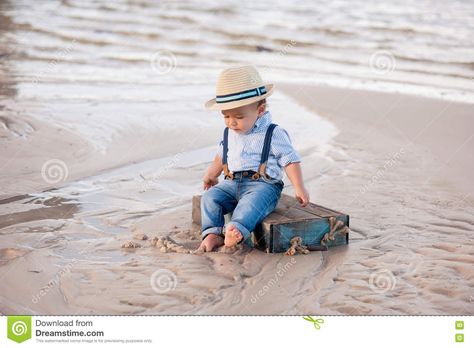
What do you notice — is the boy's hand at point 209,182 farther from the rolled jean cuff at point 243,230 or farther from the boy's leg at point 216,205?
the rolled jean cuff at point 243,230

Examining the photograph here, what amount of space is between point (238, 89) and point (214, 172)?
2.27ft

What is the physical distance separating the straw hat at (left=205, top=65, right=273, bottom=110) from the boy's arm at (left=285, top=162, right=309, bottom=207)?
1.54 ft

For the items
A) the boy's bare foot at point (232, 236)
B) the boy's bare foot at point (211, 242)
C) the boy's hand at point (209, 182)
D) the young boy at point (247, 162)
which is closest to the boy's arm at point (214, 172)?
the boy's hand at point (209, 182)

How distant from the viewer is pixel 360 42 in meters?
14.4

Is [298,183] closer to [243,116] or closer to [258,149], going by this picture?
[258,149]

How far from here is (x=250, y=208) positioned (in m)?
5.03

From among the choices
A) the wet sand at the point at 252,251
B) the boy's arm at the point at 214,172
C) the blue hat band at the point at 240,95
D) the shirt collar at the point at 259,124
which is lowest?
the wet sand at the point at 252,251

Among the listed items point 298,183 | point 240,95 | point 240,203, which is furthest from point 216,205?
point 240,95

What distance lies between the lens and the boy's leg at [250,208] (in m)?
4.93

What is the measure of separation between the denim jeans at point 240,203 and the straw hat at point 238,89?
0.50 m

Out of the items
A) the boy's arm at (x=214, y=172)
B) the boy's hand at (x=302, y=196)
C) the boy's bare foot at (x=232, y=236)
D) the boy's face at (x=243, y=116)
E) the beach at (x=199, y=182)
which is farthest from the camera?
the boy's arm at (x=214, y=172)

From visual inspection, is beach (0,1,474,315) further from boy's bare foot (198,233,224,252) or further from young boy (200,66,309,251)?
young boy (200,66,309,251)
